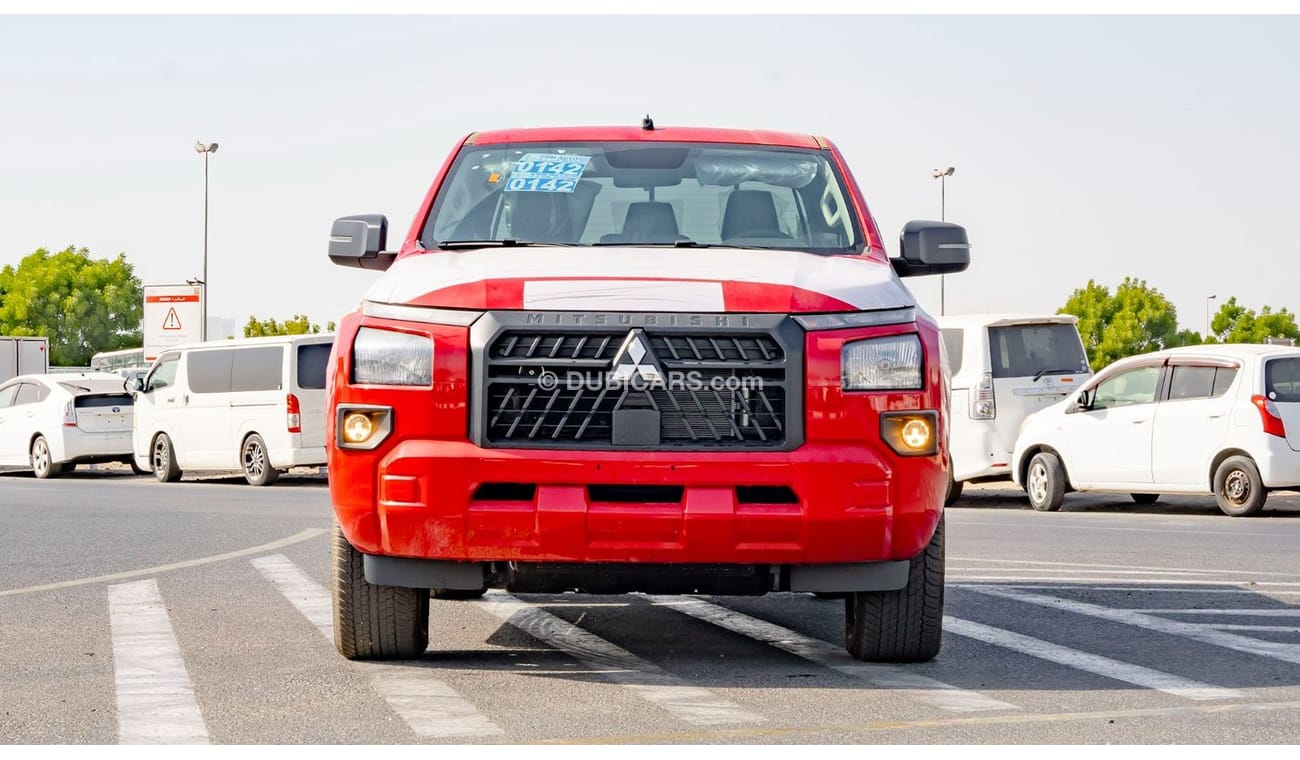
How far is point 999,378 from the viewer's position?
60.3ft

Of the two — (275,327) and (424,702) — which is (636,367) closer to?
(424,702)

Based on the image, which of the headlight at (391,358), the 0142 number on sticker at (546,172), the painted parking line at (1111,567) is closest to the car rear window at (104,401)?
the painted parking line at (1111,567)

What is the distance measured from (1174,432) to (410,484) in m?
12.4

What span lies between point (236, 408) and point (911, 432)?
18.7 m

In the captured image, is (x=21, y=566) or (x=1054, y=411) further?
(x=1054, y=411)

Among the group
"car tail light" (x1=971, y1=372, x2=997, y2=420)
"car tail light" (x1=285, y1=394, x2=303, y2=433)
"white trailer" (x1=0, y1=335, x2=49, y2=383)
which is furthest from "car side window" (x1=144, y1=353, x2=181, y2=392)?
"white trailer" (x1=0, y1=335, x2=49, y2=383)

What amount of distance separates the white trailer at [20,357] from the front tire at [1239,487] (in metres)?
35.2

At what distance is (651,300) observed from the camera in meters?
6.04

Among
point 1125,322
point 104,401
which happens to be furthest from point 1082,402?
point 1125,322

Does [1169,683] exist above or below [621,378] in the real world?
below

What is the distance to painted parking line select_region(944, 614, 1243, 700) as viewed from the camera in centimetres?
609

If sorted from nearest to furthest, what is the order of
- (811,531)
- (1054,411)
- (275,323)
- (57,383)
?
(811,531) → (1054,411) → (57,383) → (275,323)
